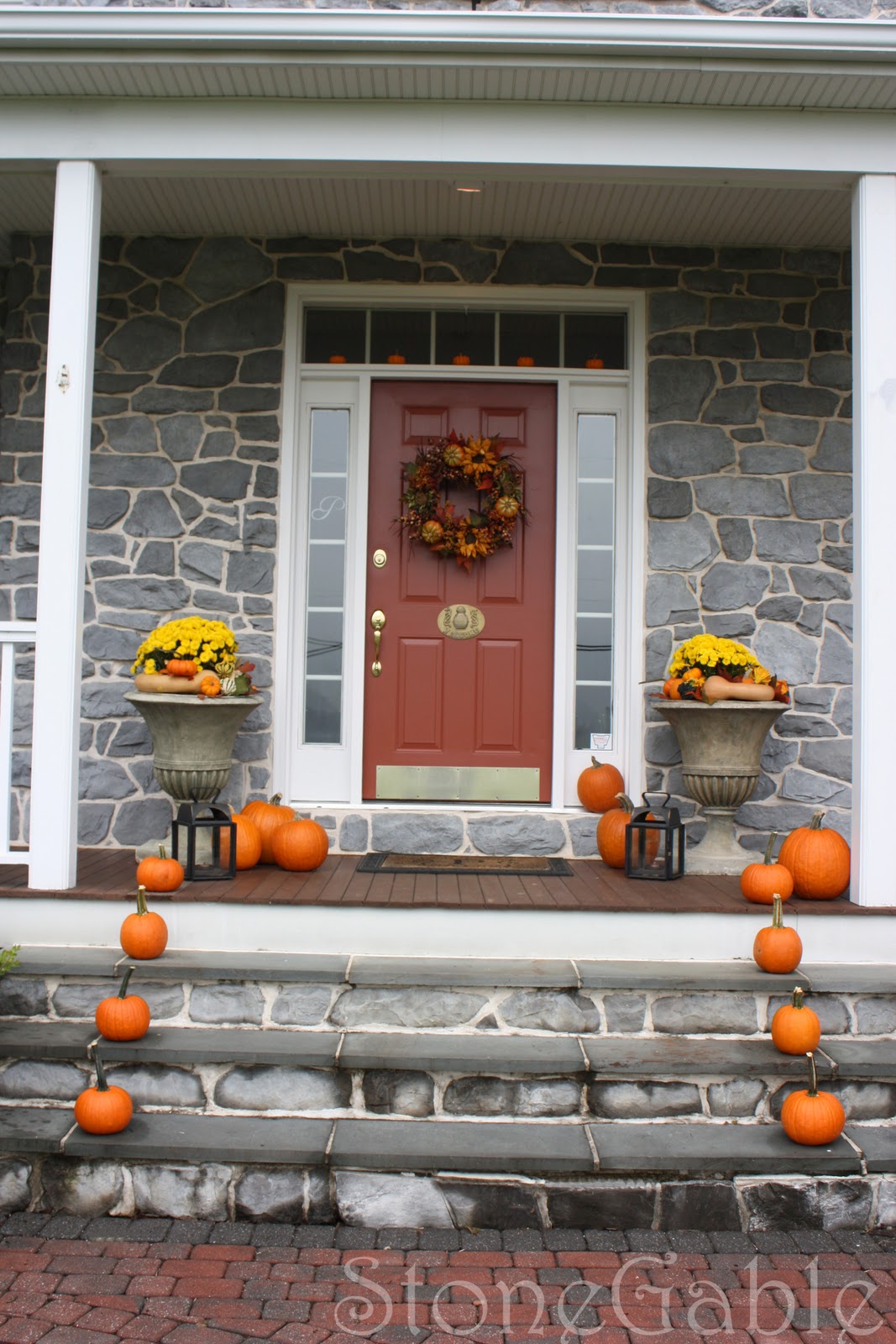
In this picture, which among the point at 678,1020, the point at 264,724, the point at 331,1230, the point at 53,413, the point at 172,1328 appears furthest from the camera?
the point at 264,724

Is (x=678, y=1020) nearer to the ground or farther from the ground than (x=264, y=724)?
nearer to the ground

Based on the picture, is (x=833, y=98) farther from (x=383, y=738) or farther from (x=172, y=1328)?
(x=172, y=1328)

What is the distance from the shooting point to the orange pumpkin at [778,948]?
330cm

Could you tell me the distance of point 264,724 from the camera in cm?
470

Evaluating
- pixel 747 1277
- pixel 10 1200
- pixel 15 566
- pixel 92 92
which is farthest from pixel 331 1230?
pixel 92 92

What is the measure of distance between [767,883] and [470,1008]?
1102mm

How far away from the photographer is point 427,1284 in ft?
8.23

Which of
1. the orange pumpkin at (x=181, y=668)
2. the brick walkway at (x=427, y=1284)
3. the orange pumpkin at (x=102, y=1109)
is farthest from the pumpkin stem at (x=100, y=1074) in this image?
the orange pumpkin at (x=181, y=668)

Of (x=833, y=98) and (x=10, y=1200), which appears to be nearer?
(x=10, y=1200)

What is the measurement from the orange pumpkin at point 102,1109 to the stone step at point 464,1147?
3cm

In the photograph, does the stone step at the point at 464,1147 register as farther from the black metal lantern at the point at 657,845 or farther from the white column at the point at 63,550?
the black metal lantern at the point at 657,845

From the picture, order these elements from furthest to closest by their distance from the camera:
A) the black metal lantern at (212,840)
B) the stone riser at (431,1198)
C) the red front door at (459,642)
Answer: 1. the red front door at (459,642)
2. the black metal lantern at (212,840)
3. the stone riser at (431,1198)

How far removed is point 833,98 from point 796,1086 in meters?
3.23

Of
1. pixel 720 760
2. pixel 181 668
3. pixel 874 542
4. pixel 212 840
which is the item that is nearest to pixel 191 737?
pixel 181 668
